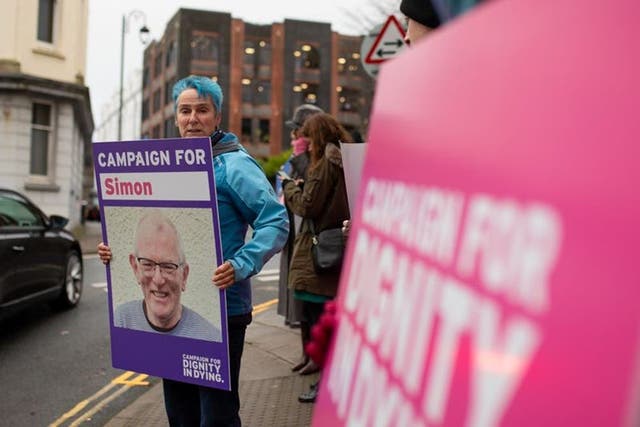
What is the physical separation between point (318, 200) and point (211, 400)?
1.72 metres

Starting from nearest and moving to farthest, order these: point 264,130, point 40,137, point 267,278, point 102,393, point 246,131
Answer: point 102,393
point 267,278
point 40,137
point 246,131
point 264,130

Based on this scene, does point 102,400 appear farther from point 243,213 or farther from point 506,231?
point 506,231

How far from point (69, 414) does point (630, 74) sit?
4415 millimetres

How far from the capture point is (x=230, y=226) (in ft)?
8.41

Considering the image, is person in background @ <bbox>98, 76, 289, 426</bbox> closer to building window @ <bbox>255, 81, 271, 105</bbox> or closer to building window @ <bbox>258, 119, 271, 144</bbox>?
building window @ <bbox>258, 119, 271, 144</bbox>

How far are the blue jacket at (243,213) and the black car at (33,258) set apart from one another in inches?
163

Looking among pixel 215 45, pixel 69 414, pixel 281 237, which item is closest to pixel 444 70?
pixel 281 237

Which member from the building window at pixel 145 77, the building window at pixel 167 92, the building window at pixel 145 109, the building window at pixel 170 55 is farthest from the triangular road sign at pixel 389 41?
the building window at pixel 145 77

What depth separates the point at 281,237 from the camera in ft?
8.38

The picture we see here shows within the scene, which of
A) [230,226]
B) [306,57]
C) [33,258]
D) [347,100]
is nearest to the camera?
[230,226]

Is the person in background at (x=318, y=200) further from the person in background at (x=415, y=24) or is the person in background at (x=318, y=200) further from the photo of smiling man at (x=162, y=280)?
the person in background at (x=415, y=24)

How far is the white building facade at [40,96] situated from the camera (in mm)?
19344

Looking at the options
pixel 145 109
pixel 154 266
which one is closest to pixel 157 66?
pixel 145 109

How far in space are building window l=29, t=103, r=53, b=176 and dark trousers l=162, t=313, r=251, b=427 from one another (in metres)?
19.7
